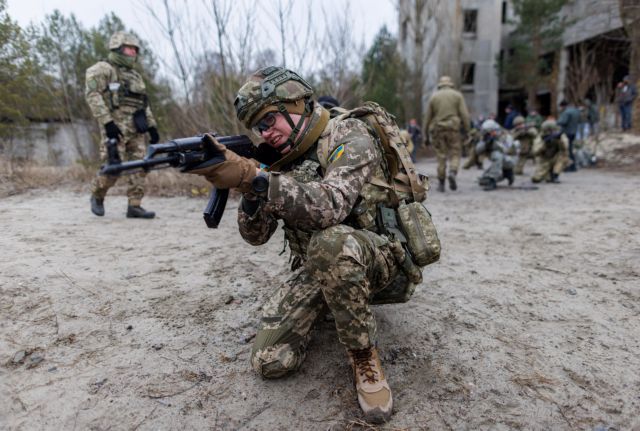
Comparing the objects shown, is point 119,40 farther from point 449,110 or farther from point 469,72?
point 469,72

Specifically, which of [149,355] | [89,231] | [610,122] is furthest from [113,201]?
[610,122]

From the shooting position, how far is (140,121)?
440cm

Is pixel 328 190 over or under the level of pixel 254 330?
over

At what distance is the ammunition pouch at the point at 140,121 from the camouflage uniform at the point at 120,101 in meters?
0.04

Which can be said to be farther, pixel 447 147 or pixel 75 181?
pixel 75 181

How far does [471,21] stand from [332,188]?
996 inches

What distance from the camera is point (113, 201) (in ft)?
18.4

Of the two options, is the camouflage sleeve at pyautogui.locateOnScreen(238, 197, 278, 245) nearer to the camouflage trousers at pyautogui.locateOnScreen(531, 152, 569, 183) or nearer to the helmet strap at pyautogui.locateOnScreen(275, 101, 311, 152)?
the helmet strap at pyautogui.locateOnScreen(275, 101, 311, 152)

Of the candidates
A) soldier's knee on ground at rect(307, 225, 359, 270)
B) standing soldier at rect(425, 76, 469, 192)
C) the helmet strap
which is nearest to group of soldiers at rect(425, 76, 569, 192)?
standing soldier at rect(425, 76, 469, 192)

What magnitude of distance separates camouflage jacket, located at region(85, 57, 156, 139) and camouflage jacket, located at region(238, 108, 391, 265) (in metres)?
3.07

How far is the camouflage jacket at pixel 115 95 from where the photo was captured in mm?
4148

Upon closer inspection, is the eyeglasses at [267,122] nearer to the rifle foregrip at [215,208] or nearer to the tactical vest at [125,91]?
the rifle foregrip at [215,208]

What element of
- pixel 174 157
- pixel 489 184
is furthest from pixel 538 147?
pixel 174 157

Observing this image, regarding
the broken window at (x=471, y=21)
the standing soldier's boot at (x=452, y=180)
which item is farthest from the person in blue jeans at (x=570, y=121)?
the broken window at (x=471, y=21)
